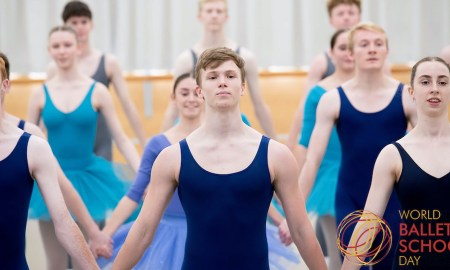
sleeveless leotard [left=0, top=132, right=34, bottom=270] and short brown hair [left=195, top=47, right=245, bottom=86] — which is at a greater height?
short brown hair [left=195, top=47, right=245, bottom=86]

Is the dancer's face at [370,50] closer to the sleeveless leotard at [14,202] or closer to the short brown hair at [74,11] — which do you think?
the sleeveless leotard at [14,202]

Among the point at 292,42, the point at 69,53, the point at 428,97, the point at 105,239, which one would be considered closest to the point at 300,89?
the point at 292,42

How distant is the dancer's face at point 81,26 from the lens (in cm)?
676

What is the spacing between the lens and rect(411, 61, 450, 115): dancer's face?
388 cm

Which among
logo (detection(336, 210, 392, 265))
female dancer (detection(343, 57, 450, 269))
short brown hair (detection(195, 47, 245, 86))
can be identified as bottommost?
logo (detection(336, 210, 392, 265))

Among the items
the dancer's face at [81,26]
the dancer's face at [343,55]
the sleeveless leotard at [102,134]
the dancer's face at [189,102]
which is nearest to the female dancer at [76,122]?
the sleeveless leotard at [102,134]

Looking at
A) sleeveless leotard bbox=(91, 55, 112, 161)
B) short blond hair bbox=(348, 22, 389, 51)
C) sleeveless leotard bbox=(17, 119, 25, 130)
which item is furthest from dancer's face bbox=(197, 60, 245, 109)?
sleeveless leotard bbox=(91, 55, 112, 161)

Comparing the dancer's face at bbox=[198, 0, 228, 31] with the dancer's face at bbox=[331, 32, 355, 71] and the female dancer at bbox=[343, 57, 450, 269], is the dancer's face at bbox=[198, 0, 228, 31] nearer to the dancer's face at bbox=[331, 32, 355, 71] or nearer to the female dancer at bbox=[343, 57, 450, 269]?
the dancer's face at bbox=[331, 32, 355, 71]

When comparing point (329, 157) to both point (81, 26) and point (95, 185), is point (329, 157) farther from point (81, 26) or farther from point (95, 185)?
point (81, 26)

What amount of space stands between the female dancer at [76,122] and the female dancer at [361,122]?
1.39 meters

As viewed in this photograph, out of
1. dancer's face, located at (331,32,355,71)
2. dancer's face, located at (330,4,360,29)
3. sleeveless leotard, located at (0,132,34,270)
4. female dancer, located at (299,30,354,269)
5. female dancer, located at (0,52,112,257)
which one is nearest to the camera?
sleeveless leotard, located at (0,132,34,270)

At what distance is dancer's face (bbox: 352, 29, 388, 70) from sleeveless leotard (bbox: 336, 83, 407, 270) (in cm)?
15

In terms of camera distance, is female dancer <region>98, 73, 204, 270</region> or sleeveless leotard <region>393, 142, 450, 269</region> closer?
sleeveless leotard <region>393, 142, 450, 269</region>

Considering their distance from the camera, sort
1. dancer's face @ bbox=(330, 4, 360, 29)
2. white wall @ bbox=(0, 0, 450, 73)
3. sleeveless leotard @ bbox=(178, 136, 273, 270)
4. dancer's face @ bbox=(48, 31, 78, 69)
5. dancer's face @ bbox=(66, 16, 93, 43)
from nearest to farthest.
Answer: sleeveless leotard @ bbox=(178, 136, 273, 270), dancer's face @ bbox=(48, 31, 78, 69), dancer's face @ bbox=(330, 4, 360, 29), dancer's face @ bbox=(66, 16, 93, 43), white wall @ bbox=(0, 0, 450, 73)
